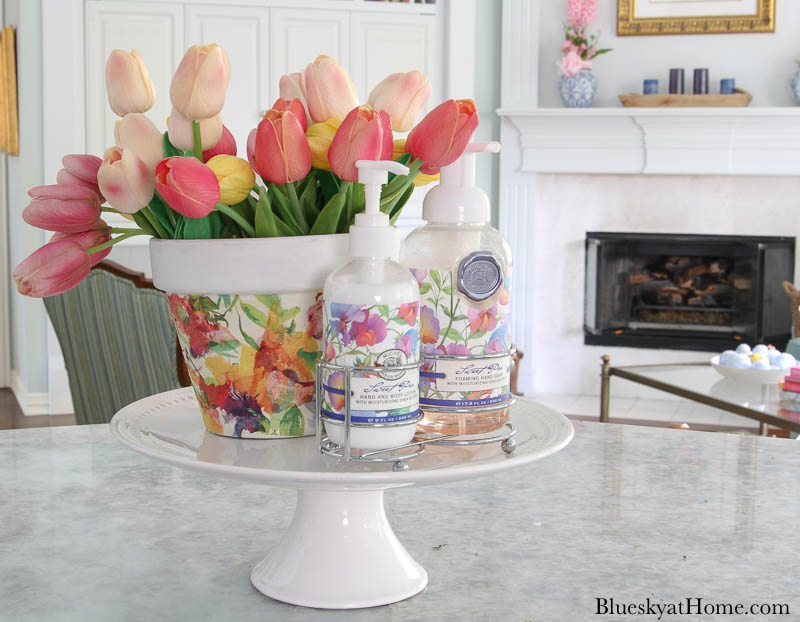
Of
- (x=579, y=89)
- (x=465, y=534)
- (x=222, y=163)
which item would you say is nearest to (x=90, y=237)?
(x=222, y=163)

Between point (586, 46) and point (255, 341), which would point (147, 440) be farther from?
point (586, 46)

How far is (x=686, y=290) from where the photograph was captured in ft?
15.3

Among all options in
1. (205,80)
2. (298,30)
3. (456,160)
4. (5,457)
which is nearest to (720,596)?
(456,160)

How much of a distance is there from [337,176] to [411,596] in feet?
1.02

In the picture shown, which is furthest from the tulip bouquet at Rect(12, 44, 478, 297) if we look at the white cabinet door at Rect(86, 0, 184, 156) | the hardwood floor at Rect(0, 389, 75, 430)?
the white cabinet door at Rect(86, 0, 184, 156)

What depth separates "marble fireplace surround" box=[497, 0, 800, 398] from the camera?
4363mm

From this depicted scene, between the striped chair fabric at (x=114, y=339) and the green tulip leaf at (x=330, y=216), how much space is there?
3.75 feet

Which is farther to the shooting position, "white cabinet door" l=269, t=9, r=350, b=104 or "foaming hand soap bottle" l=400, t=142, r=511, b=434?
"white cabinet door" l=269, t=9, r=350, b=104

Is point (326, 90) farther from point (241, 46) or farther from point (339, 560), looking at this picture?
point (241, 46)

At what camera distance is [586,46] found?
4.37 meters

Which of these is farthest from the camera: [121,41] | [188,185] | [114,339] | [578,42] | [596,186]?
[596,186]

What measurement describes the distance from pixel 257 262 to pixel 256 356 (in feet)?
0.23

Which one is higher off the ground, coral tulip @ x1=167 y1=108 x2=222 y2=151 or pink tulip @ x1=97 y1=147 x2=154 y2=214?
coral tulip @ x1=167 y1=108 x2=222 y2=151

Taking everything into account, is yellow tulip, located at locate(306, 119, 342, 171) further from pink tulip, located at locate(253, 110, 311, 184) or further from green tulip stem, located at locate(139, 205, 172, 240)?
green tulip stem, located at locate(139, 205, 172, 240)
